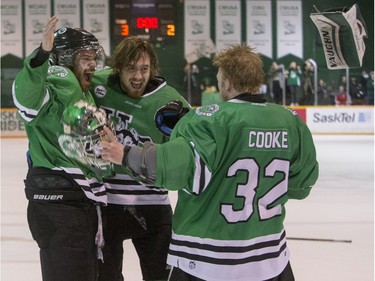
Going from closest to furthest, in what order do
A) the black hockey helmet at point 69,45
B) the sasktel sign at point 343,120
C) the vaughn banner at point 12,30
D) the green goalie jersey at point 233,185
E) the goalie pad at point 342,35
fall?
the green goalie jersey at point 233,185, the black hockey helmet at point 69,45, the goalie pad at point 342,35, the sasktel sign at point 343,120, the vaughn banner at point 12,30

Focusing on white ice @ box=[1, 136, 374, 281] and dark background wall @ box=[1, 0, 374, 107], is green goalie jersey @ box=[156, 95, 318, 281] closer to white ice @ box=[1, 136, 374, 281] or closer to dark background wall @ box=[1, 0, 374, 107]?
white ice @ box=[1, 136, 374, 281]

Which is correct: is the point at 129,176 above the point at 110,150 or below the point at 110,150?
below

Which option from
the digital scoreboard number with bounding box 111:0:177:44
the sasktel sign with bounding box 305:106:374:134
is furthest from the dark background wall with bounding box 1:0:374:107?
the sasktel sign with bounding box 305:106:374:134

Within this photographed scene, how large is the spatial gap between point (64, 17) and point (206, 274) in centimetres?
1195

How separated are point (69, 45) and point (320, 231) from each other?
2.37 meters

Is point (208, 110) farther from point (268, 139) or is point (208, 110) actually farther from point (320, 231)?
point (320, 231)

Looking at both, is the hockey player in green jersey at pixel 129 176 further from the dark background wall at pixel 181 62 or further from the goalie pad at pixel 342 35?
the dark background wall at pixel 181 62

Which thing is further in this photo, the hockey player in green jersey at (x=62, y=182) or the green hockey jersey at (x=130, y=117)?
the green hockey jersey at (x=130, y=117)

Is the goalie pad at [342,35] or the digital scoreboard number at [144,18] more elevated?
A: the digital scoreboard number at [144,18]

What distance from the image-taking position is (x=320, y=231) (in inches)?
154

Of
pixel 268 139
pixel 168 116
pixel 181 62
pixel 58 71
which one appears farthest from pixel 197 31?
pixel 268 139

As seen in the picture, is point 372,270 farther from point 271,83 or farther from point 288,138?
point 271,83

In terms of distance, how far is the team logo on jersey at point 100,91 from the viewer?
218 centimetres

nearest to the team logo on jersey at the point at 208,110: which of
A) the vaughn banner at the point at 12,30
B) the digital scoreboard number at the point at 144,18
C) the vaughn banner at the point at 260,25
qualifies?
the digital scoreboard number at the point at 144,18
